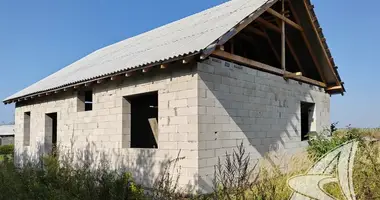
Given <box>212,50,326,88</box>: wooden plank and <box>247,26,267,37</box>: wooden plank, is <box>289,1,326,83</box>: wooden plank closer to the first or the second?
<box>212,50,326,88</box>: wooden plank

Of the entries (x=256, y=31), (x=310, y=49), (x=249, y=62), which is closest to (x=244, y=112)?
(x=249, y=62)

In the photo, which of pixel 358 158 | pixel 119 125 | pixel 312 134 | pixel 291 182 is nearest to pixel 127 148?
pixel 119 125

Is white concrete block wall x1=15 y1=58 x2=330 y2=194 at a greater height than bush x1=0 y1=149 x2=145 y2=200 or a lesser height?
greater

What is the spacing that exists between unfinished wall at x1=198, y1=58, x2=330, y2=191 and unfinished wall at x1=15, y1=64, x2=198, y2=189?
28cm

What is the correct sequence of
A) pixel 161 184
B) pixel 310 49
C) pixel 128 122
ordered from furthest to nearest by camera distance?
pixel 310 49, pixel 128 122, pixel 161 184

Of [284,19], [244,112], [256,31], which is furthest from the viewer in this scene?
[256,31]

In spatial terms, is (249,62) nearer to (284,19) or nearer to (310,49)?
(284,19)

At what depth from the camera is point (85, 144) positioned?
381 inches

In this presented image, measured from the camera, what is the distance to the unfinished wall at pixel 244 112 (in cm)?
689

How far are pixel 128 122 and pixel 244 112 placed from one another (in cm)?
303

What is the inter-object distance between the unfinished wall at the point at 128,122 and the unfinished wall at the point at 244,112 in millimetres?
276

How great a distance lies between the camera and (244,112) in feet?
26.5

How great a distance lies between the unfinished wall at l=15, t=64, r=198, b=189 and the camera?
686 centimetres

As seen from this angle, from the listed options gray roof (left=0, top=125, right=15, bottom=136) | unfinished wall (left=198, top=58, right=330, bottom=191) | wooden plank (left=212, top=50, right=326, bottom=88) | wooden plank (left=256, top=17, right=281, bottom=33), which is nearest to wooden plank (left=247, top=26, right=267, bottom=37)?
wooden plank (left=256, top=17, right=281, bottom=33)
